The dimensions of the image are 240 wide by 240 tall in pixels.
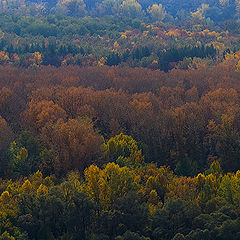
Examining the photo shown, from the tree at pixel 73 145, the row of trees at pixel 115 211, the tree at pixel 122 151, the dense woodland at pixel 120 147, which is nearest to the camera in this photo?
the row of trees at pixel 115 211

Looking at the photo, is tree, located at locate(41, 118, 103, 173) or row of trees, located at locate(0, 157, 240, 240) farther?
tree, located at locate(41, 118, 103, 173)

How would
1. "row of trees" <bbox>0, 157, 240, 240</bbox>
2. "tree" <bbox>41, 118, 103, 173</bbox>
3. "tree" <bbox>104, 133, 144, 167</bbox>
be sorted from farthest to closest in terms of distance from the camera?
"tree" <bbox>104, 133, 144, 167</bbox> → "tree" <bbox>41, 118, 103, 173</bbox> → "row of trees" <bbox>0, 157, 240, 240</bbox>

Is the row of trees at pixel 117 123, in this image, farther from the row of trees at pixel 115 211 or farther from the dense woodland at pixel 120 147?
the row of trees at pixel 115 211

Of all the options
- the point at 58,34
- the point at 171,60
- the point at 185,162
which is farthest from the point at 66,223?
the point at 58,34

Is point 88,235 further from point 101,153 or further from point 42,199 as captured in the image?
point 101,153

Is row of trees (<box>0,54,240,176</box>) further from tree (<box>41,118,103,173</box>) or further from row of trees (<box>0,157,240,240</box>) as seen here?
row of trees (<box>0,157,240,240</box>)

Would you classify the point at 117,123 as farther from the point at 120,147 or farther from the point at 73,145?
the point at 73,145

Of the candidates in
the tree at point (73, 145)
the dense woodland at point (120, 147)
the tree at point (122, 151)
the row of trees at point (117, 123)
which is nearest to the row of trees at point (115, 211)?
the dense woodland at point (120, 147)

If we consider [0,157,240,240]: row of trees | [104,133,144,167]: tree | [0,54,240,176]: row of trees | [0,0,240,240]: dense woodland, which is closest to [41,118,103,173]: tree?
[0,54,240,176]: row of trees
